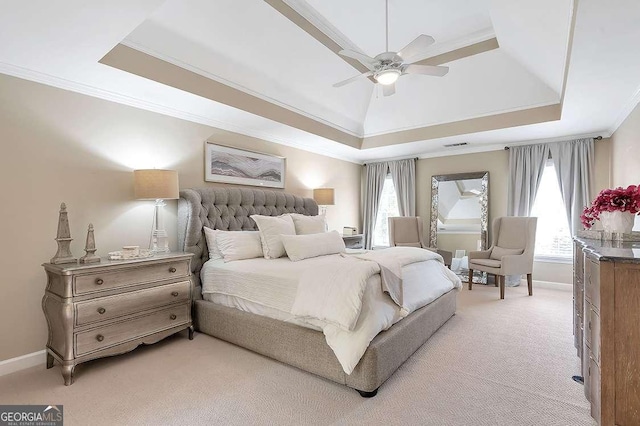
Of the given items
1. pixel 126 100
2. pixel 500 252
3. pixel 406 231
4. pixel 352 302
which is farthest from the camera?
pixel 406 231

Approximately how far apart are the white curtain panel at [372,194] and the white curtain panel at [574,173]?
2953mm

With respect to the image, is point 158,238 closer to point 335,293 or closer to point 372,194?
point 335,293

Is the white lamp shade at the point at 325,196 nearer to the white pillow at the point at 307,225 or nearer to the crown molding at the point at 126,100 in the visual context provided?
the crown molding at the point at 126,100

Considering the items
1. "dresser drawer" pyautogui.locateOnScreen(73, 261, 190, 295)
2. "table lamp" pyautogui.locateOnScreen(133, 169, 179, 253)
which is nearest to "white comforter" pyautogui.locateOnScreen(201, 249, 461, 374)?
"dresser drawer" pyautogui.locateOnScreen(73, 261, 190, 295)

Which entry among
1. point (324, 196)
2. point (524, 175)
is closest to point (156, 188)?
point (324, 196)

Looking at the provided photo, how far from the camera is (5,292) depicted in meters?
2.49

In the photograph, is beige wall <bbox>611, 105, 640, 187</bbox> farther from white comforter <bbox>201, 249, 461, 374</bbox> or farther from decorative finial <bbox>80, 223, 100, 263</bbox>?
decorative finial <bbox>80, 223, 100, 263</bbox>

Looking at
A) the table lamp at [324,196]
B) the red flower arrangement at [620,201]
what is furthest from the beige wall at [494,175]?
the red flower arrangement at [620,201]

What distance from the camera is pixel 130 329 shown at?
104 inches

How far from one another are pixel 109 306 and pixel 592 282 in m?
3.32

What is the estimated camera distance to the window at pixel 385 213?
6754 mm

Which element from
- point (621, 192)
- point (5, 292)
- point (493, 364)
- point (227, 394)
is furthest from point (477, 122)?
point (5, 292)

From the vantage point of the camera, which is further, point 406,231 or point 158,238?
point 406,231

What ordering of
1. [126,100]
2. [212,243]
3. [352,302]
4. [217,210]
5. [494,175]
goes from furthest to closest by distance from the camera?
1. [494,175]
2. [217,210]
3. [212,243]
4. [126,100]
5. [352,302]
